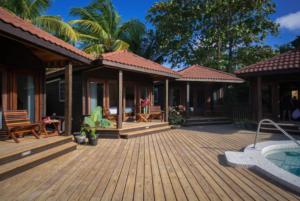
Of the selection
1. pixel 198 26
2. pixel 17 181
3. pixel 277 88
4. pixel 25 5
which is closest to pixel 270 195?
pixel 17 181

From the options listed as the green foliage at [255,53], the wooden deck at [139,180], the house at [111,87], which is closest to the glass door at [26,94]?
the house at [111,87]

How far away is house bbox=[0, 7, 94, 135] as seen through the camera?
604 cm

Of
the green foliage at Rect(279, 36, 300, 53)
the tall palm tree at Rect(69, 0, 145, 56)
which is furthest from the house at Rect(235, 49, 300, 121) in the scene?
the green foliage at Rect(279, 36, 300, 53)

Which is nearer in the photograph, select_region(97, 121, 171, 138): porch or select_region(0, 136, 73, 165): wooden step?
select_region(0, 136, 73, 165): wooden step

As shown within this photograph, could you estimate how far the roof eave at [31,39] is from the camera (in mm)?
4066

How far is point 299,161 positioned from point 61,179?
18.0 feet

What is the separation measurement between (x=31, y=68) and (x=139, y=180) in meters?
5.26

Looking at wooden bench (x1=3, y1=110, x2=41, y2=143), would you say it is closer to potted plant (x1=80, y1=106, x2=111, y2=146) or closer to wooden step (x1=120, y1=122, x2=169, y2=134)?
potted plant (x1=80, y1=106, x2=111, y2=146)

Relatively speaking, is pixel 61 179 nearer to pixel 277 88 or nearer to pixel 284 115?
pixel 277 88

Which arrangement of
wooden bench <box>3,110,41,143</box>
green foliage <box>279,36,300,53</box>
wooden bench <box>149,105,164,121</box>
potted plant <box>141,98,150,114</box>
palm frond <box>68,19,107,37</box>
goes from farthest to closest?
green foliage <box>279,36,300,53</box> → palm frond <box>68,19,107,37</box> → wooden bench <box>149,105,164,121</box> → potted plant <box>141,98,150,114</box> → wooden bench <box>3,110,41,143</box>

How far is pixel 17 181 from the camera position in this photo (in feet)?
12.8

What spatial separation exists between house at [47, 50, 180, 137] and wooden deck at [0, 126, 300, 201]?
3537mm

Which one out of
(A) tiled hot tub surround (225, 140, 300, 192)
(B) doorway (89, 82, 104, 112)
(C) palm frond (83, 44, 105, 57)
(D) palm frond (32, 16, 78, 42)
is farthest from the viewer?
(C) palm frond (83, 44, 105, 57)

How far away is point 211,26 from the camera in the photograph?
19703mm
